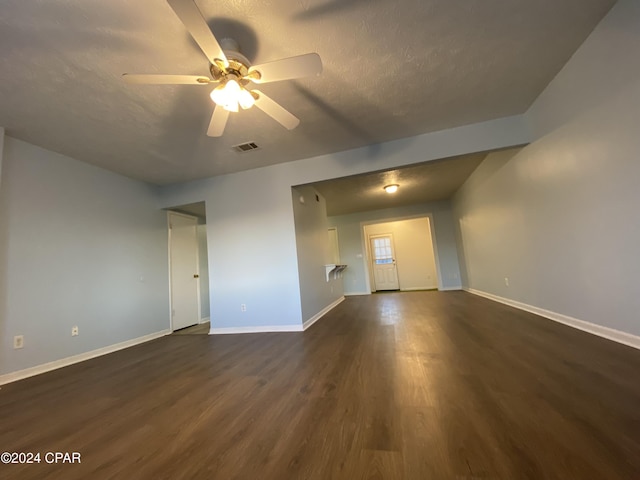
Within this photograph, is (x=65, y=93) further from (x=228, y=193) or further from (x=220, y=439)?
(x=220, y=439)

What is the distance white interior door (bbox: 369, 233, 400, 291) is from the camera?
27.6 feet

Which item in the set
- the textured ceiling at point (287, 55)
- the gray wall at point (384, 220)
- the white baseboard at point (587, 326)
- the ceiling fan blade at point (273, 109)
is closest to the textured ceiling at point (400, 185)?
the gray wall at point (384, 220)

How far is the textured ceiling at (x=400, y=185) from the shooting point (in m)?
4.26

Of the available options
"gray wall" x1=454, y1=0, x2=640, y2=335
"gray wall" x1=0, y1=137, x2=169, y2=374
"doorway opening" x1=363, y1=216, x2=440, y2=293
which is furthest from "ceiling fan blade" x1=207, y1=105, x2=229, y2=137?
"doorway opening" x1=363, y1=216, x2=440, y2=293

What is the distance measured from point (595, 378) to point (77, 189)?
5024 mm

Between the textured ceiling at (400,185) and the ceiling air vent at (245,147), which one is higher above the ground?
the ceiling air vent at (245,147)

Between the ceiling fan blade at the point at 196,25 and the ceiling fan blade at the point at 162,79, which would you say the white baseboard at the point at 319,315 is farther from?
the ceiling fan blade at the point at 196,25

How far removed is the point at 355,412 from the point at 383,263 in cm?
751

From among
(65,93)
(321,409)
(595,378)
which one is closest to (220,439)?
(321,409)

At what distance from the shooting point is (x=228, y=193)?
3.88 m

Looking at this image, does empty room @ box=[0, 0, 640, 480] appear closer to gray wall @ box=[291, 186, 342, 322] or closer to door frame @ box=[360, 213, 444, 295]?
gray wall @ box=[291, 186, 342, 322]

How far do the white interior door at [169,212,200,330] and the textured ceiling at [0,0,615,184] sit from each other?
1740 mm

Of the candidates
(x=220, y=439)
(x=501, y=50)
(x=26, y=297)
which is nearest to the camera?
(x=220, y=439)

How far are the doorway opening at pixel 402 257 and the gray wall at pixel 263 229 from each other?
4776 millimetres
